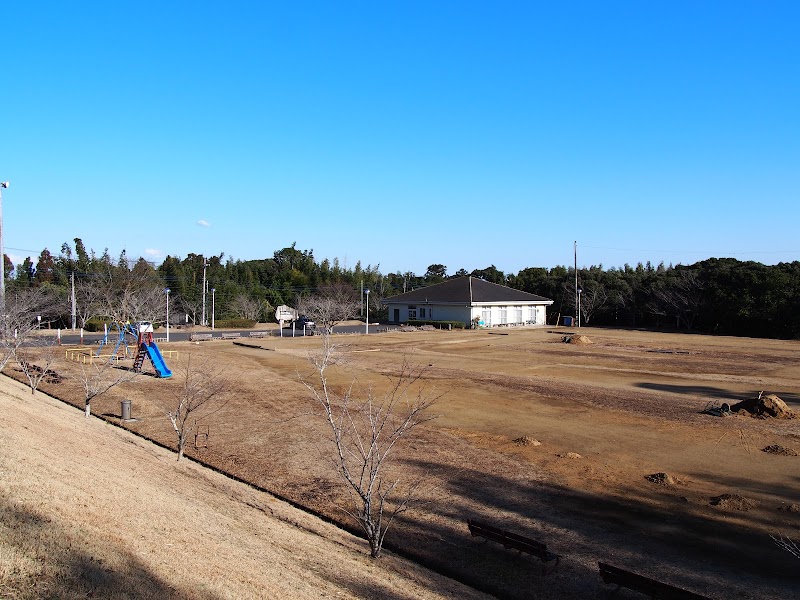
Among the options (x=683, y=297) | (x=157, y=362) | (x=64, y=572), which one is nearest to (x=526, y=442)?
(x=64, y=572)

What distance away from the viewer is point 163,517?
9.21 metres

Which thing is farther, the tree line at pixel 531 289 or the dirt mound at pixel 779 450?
the tree line at pixel 531 289

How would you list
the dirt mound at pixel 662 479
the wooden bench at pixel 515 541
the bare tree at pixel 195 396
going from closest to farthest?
1. the wooden bench at pixel 515 541
2. the dirt mound at pixel 662 479
3. the bare tree at pixel 195 396

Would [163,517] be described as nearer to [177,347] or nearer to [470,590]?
[470,590]

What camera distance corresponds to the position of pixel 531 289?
85.4 m

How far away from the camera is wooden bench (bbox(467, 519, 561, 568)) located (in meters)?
9.50

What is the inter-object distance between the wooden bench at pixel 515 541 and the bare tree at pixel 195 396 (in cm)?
842

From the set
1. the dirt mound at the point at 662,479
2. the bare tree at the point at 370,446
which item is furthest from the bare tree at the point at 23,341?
the dirt mound at the point at 662,479

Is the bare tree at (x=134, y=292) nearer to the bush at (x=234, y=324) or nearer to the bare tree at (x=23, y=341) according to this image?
the bare tree at (x=23, y=341)

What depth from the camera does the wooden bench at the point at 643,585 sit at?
792 cm

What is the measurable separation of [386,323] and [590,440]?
2235 inches

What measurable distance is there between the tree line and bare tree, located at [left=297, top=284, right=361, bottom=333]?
0.52 meters

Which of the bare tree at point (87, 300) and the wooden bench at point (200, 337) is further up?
the bare tree at point (87, 300)

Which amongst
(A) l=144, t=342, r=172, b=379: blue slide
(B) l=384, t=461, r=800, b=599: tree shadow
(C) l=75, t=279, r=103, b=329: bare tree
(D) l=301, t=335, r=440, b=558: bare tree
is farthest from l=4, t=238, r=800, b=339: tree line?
(B) l=384, t=461, r=800, b=599: tree shadow
